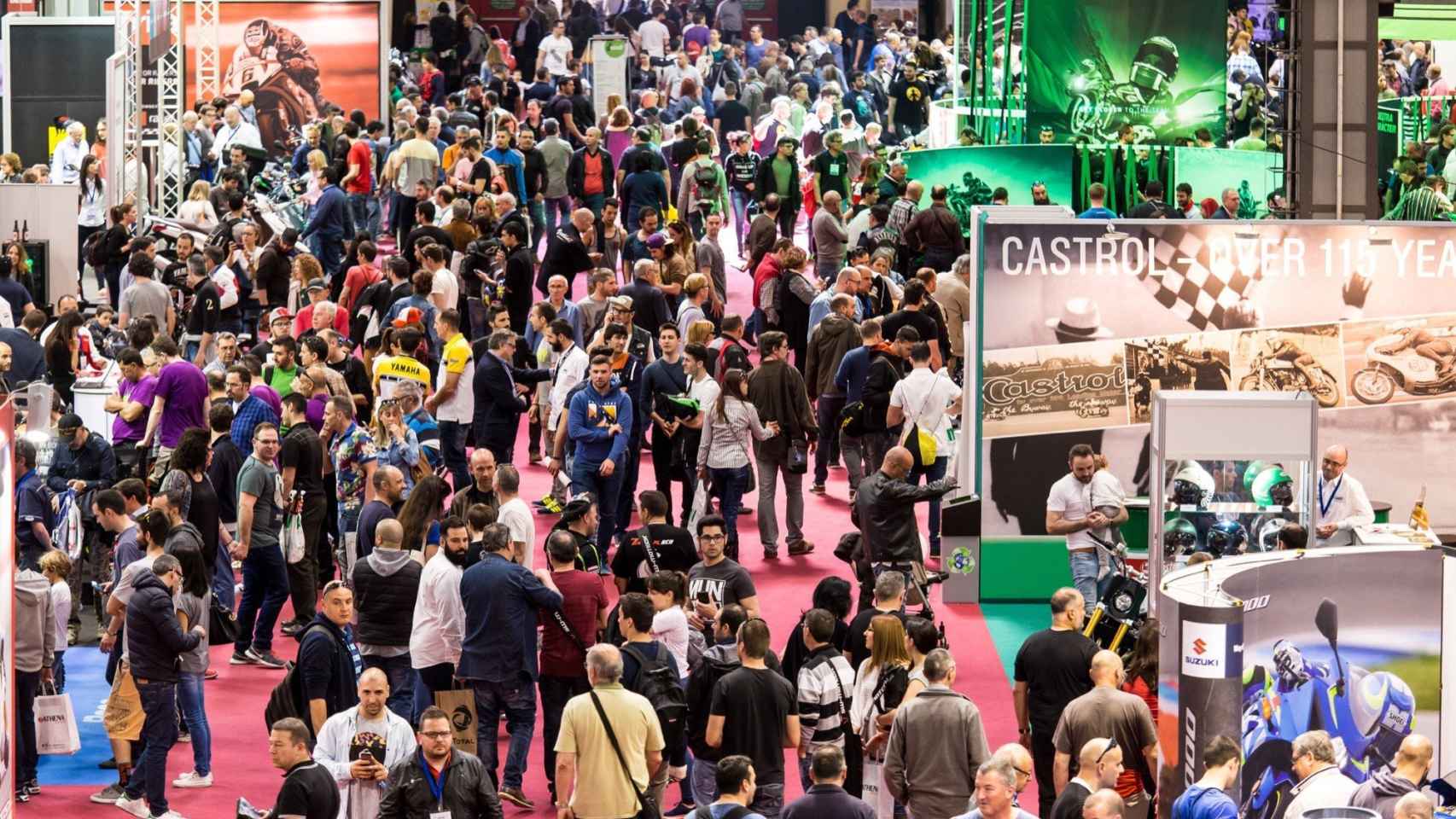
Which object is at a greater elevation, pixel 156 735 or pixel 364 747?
pixel 364 747

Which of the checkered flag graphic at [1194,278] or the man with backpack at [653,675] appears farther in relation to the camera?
the checkered flag graphic at [1194,278]

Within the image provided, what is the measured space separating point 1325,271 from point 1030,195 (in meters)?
8.03

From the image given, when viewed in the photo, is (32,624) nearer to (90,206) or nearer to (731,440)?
(731,440)

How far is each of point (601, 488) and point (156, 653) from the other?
407 centimetres

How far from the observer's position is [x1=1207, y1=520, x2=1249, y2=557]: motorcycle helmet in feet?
39.6

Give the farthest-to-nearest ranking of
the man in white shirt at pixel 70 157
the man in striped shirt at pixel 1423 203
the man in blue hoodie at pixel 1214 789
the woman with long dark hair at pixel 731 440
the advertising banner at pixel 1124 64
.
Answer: the man in white shirt at pixel 70 157
the advertising banner at pixel 1124 64
the man in striped shirt at pixel 1423 203
the woman with long dark hair at pixel 731 440
the man in blue hoodie at pixel 1214 789

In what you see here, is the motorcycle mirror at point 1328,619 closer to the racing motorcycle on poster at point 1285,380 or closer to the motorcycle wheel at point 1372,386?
the racing motorcycle on poster at point 1285,380

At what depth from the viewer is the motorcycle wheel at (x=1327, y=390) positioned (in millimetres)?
15102

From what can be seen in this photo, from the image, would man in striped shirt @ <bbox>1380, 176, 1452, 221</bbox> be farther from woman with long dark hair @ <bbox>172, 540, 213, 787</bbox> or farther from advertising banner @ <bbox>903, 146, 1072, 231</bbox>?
woman with long dark hair @ <bbox>172, 540, 213, 787</bbox>

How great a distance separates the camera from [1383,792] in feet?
33.5

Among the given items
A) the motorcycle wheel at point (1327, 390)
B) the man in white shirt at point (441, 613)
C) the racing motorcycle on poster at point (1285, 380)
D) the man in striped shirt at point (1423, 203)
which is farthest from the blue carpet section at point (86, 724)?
the man in striped shirt at point (1423, 203)

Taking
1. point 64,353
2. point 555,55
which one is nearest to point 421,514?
point 64,353

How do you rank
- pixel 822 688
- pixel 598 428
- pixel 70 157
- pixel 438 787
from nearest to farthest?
1. pixel 438 787
2. pixel 822 688
3. pixel 598 428
4. pixel 70 157

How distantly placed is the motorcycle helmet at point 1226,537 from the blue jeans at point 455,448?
5.45 m
